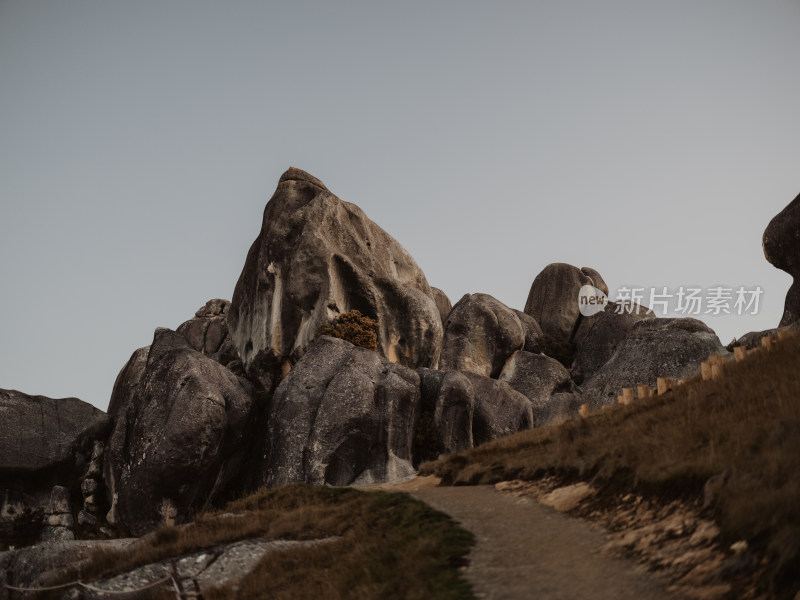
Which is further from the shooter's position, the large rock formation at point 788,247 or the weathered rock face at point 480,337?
the weathered rock face at point 480,337

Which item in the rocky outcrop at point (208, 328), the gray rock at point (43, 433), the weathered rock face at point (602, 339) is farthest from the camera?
the rocky outcrop at point (208, 328)

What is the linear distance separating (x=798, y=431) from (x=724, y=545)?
9.10 ft

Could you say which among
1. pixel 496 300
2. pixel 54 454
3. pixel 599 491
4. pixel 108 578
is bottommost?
pixel 108 578

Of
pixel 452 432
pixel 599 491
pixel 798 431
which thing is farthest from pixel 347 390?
pixel 798 431

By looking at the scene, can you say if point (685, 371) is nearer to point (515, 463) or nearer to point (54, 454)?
point (515, 463)

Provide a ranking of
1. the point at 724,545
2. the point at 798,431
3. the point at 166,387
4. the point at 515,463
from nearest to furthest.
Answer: the point at 724,545 → the point at 798,431 → the point at 515,463 → the point at 166,387

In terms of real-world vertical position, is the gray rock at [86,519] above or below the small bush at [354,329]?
below

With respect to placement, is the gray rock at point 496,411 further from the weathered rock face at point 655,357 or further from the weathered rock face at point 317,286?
the weathered rock face at point 317,286

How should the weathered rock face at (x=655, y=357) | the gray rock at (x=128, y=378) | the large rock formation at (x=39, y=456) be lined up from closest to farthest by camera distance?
the large rock formation at (x=39, y=456) → the weathered rock face at (x=655, y=357) → the gray rock at (x=128, y=378)

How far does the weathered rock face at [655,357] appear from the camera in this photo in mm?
41875

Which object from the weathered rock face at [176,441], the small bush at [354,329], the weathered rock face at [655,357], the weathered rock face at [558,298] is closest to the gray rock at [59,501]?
the weathered rock face at [176,441]

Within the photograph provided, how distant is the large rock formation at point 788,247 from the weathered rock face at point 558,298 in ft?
105

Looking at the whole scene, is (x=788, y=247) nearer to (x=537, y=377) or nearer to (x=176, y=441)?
(x=537, y=377)

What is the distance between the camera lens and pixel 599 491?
1454cm
